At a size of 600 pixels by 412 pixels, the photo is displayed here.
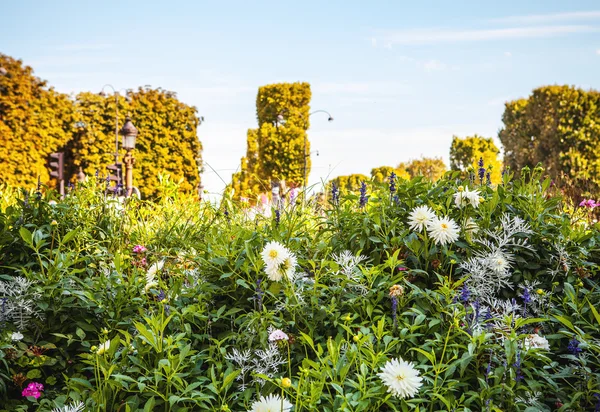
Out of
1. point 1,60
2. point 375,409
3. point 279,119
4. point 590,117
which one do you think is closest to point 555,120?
point 590,117

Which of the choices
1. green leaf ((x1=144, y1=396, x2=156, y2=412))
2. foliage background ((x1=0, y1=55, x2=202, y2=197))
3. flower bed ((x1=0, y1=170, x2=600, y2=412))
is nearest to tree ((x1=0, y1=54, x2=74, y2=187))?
foliage background ((x1=0, y1=55, x2=202, y2=197))

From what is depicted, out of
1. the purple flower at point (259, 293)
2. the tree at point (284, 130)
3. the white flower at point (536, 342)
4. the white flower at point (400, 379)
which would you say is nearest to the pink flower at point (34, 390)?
the purple flower at point (259, 293)

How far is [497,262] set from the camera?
246cm

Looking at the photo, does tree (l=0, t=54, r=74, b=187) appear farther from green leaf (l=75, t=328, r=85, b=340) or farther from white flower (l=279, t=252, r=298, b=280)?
white flower (l=279, t=252, r=298, b=280)

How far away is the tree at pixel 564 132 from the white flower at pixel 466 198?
57.6 feet

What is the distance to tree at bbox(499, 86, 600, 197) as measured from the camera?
1934 centimetres

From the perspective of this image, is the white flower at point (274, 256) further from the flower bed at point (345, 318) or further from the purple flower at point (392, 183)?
the purple flower at point (392, 183)

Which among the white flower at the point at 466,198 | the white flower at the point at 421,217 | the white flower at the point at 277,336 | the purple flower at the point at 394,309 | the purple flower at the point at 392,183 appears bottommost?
the white flower at the point at 277,336

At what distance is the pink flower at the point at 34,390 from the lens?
2387mm

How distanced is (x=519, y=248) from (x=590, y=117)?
64.2 ft

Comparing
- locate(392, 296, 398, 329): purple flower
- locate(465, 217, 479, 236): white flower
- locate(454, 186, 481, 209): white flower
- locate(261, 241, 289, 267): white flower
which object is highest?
locate(454, 186, 481, 209): white flower

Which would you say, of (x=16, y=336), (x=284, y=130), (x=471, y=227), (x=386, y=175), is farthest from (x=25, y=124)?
(x=386, y=175)

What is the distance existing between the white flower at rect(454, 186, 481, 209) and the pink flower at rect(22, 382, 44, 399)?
2131 millimetres

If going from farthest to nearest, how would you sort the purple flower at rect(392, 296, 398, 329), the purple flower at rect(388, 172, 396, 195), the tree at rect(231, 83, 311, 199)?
the tree at rect(231, 83, 311, 199), the purple flower at rect(388, 172, 396, 195), the purple flower at rect(392, 296, 398, 329)
